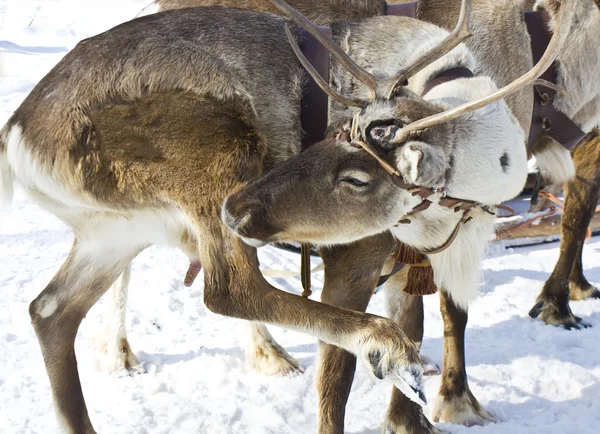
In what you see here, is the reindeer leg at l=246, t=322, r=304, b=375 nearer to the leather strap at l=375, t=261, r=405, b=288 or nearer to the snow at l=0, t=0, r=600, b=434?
the snow at l=0, t=0, r=600, b=434

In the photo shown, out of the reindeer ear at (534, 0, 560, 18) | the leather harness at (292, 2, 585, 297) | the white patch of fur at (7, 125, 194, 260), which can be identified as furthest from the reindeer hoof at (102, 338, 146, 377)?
the reindeer ear at (534, 0, 560, 18)

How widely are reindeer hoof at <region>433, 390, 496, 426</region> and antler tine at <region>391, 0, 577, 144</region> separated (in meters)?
1.44

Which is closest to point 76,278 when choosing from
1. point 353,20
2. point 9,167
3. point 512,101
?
point 9,167

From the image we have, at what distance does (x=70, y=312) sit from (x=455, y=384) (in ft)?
5.66

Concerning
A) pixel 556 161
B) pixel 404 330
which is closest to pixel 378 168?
pixel 404 330

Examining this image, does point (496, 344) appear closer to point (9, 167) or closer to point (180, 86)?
point (180, 86)

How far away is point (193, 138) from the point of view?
249cm

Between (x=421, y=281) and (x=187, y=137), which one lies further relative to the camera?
(x=421, y=281)

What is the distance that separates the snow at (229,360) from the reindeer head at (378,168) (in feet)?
2.74

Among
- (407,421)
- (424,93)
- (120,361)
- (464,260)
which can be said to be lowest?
(407,421)

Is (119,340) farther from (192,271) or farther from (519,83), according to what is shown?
(519,83)

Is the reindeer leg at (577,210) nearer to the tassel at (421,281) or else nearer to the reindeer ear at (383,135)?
the tassel at (421,281)

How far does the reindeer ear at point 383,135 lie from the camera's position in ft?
7.60

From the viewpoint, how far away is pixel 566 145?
345 cm
